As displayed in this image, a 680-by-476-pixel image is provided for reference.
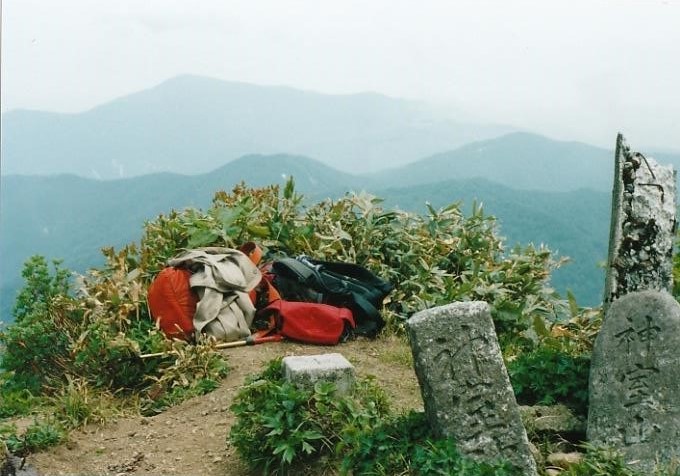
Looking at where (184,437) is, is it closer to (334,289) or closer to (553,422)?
(334,289)

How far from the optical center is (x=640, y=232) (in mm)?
5254

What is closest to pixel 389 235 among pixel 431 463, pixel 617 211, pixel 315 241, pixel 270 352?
pixel 315 241

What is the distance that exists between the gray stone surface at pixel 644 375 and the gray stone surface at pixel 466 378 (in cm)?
67

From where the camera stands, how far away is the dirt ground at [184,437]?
5.78 m

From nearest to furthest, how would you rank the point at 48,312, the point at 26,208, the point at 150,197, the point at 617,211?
the point at 617,211 → the point at 48,312 → the point at 150,197 → the point at 26,208

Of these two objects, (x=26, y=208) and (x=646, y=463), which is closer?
(x=646, y=463)

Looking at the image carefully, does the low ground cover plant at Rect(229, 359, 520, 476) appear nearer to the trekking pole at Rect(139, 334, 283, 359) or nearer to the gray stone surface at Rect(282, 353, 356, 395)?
the gray stone surface at Rect(282, 353, 356, 395)

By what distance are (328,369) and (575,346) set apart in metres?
2.77

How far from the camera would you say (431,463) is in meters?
4.63

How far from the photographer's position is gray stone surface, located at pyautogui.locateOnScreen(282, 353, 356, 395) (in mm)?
5500

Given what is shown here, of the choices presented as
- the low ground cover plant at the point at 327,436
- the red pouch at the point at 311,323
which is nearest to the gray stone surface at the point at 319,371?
the low ground cover plant at the point at 327,436

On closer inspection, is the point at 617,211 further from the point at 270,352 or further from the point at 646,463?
the point at 270,352

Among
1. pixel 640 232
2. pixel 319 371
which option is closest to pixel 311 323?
pixel 319 371

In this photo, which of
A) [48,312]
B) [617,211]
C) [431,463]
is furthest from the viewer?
[48,312]
